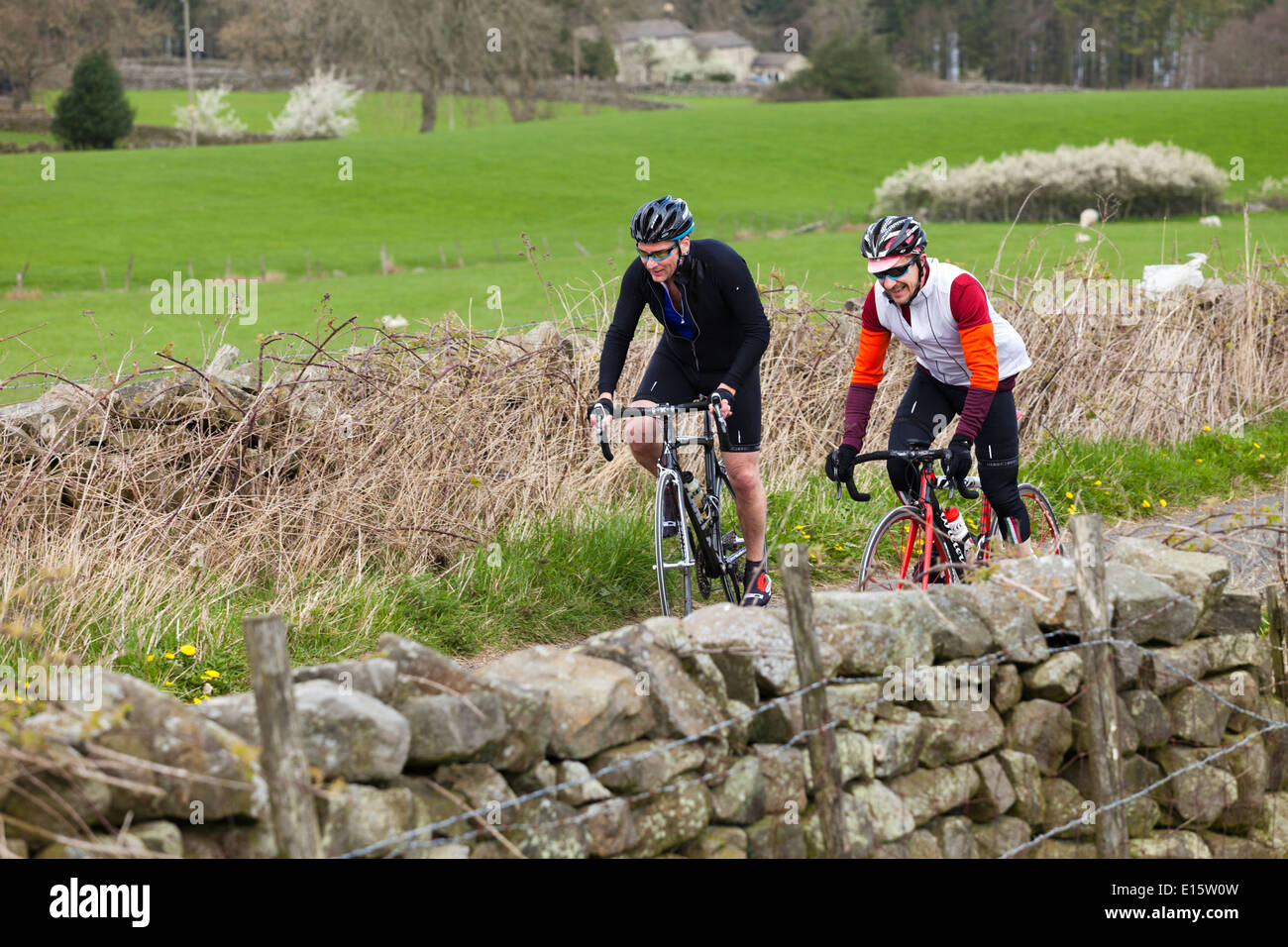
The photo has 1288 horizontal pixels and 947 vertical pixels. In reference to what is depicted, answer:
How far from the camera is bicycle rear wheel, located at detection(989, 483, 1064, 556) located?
6938mm

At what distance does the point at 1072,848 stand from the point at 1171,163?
37.0 m

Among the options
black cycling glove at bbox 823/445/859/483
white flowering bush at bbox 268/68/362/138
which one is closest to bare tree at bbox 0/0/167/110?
white flowering bush at bbox 268/68/362/138

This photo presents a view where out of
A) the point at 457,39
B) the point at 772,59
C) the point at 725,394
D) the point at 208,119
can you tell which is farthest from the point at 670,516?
the point at 772,59

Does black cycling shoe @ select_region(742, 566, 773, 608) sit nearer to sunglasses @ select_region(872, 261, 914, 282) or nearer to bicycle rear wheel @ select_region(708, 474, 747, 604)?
bicycle rear wheel @ select_region(708, 474, 747, 604)

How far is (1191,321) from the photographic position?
1225 cm

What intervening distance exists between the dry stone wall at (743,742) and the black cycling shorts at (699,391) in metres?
1.79

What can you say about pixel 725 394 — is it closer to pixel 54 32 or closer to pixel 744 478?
pixel 744 478

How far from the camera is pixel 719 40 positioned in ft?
374

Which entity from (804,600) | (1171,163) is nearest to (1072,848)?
(804,600)

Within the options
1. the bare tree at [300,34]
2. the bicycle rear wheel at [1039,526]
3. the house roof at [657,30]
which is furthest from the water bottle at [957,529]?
the house roof at [657,30]

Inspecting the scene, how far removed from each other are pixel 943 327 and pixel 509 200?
38.5m

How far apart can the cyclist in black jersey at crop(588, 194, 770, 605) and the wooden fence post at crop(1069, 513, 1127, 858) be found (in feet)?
7.01

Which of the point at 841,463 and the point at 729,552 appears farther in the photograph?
the point at 729,552

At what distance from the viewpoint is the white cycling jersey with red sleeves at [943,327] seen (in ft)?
20.2
